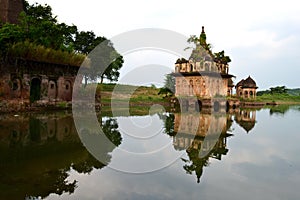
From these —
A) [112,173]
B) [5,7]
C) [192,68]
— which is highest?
[5,7]

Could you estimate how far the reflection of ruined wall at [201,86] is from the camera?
124 feet

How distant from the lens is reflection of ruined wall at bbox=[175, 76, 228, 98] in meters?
37.9

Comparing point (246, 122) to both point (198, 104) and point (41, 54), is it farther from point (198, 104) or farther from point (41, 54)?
point (41, 54)

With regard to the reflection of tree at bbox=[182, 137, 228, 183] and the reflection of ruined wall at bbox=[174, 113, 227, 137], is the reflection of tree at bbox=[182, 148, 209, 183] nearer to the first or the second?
the reflection of tree at bbox=[182, 137, 228, 183]

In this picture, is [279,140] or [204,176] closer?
[204,176]

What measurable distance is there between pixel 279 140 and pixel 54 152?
372 inches

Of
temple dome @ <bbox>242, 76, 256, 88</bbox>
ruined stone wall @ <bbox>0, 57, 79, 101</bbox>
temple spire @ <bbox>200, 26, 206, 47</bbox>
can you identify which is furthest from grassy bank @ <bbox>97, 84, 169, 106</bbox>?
temple dome @ <bbox>242, 76, 256, 88</bbox>

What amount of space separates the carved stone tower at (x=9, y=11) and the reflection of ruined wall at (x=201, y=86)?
76.4 ft

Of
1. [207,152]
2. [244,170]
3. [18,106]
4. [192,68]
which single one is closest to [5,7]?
[18,106]

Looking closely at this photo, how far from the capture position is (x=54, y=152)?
8.49m

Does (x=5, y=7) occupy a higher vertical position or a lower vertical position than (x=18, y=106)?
higher

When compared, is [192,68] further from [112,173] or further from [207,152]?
[112,173]

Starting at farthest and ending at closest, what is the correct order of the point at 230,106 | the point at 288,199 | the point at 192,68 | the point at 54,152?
1. the point at 192,68
2. the point at 230,106
3. the point at 54,152
4. the point at 288,199

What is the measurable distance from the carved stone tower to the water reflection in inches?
816
